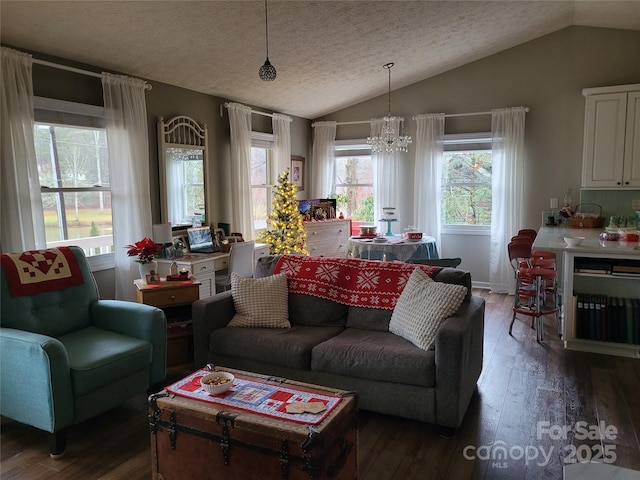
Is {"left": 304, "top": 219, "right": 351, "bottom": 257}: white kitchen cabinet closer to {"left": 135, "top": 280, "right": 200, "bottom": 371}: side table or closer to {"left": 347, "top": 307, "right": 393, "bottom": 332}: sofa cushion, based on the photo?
{"left": 135, "top": 280, "right": 200, "bottom": 371}: side table

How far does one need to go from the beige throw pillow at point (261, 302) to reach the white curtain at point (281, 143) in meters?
3.45

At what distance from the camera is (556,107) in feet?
19.8

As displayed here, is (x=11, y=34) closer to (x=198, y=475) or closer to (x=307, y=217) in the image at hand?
(x=198, y=475)

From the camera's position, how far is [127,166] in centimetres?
434

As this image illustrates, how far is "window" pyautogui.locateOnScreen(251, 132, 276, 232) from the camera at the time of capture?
641 cm

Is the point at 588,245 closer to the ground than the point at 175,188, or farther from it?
closer to the ground

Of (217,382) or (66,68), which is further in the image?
(66,68)

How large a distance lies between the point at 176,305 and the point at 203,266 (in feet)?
3.55

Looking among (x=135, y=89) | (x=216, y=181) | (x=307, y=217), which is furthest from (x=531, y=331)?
(x=135, y=89)

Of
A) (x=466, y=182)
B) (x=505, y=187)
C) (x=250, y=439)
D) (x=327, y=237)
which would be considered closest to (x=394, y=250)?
(x=327, y=237)

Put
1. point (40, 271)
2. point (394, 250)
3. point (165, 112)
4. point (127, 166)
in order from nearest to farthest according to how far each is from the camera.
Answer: point (40, 271) < point (127, 166) < point (165, 112) < point (394, 250)

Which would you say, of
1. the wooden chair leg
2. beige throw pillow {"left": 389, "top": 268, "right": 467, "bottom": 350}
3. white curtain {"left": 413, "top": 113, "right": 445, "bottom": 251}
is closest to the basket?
white curtain {"left": 413, "top": 113, "right": 445, "bottom": 251}

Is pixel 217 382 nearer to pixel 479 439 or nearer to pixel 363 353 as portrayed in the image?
pixel 363 353

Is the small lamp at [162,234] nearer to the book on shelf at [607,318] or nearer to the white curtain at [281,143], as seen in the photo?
the white curtain at [281,143]
